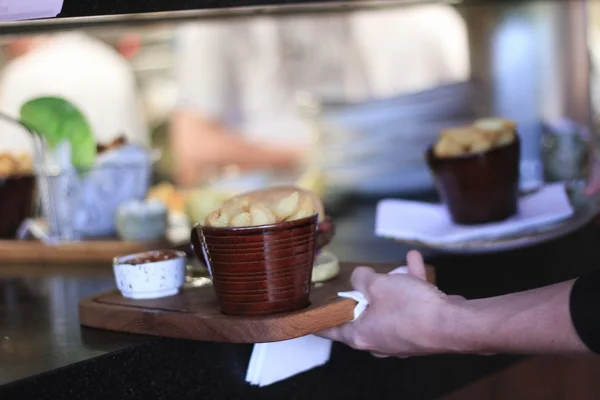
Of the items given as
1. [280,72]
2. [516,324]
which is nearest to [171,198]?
[516,324]

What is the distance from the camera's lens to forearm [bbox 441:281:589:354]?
1.12 meters

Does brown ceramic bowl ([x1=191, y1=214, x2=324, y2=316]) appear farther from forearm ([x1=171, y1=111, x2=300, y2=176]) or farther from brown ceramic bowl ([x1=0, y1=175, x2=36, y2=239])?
forearm ([x1=171, y1=111, x2=300, y2=176])

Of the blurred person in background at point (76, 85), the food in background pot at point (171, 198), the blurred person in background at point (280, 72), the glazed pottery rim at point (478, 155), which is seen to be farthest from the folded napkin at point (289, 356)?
the blurred person in background at point (280, 72)

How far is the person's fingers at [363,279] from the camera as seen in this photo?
1.29 meters

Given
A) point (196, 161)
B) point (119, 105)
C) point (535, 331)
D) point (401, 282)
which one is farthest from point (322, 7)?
point (196, 161)

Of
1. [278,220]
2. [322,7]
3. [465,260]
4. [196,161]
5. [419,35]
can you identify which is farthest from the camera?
[196,161]

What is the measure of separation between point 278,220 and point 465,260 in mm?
653

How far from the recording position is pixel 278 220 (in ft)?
3.97

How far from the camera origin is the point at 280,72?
5523mm

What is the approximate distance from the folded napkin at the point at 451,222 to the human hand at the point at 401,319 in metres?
0.46

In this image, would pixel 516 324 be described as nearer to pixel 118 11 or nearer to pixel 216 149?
pixel 118 11

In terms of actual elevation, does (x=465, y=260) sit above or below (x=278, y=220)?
below

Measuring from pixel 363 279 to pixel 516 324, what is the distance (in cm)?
24

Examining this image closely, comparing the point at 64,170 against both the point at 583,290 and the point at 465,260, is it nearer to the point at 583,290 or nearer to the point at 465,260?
the point at 465,260
